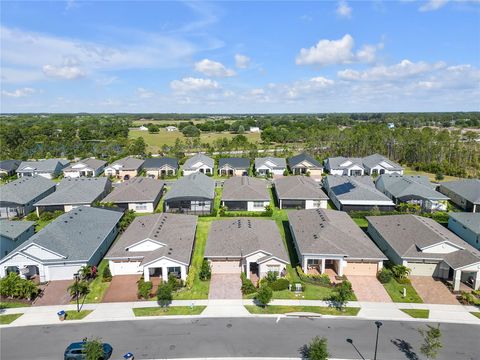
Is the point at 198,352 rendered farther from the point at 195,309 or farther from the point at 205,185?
the point at 205,185

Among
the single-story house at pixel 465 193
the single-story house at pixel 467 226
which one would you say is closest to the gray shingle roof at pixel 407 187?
the single-story house at pixel 465 193

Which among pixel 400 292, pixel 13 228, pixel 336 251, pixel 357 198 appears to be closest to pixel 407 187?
pixel 357 198

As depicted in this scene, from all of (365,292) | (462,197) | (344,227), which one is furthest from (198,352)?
(462,197)

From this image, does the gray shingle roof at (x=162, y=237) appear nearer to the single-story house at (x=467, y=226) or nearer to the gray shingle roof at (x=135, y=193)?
the gray shingle roof at (x=135, y=193)

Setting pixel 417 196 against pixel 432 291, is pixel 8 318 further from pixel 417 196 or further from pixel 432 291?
pixel 417 196

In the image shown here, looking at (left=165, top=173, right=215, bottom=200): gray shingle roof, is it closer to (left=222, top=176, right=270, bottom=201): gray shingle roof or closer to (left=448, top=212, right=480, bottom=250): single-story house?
(left=222, top=176, right=270, bottom=201): gray shingle roof
